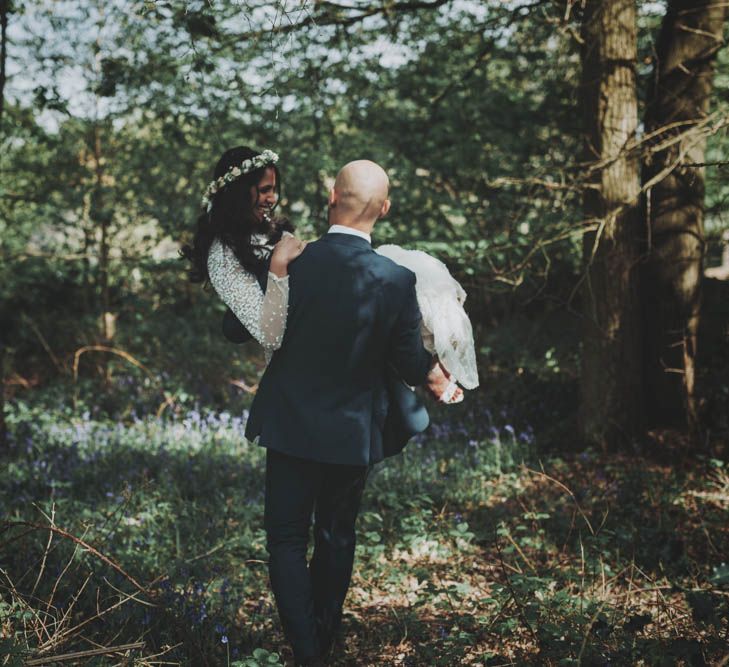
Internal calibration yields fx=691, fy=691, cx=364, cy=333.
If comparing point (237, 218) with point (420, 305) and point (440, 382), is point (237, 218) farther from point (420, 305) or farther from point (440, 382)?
point (440, 382)

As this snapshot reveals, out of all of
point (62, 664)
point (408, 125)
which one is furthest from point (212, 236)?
point (408, 125)

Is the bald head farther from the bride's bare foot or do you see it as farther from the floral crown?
the bride's bare foot

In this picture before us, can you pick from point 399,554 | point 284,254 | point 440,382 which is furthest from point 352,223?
point 399,554

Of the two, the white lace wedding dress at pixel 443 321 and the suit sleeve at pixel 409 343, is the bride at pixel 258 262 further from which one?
the suit sleeve at pixel 409 343

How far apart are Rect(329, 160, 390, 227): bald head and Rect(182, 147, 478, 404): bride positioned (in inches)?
7.8

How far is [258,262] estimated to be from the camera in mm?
2734

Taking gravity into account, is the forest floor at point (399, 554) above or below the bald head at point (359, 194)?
below

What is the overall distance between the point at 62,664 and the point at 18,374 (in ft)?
25.8

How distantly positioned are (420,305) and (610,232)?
3162mm

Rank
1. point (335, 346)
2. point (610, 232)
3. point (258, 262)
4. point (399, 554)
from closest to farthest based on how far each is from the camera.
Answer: point (335, 346)
point (258, 262)
point (399, 554)
point (610, 232)

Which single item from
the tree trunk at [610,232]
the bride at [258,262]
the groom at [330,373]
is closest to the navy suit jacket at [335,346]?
the groom at [330,373]

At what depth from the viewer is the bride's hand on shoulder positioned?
8.59 feet

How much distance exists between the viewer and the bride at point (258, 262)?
Result: 2.70m

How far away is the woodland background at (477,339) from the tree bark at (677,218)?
0.08 ft
